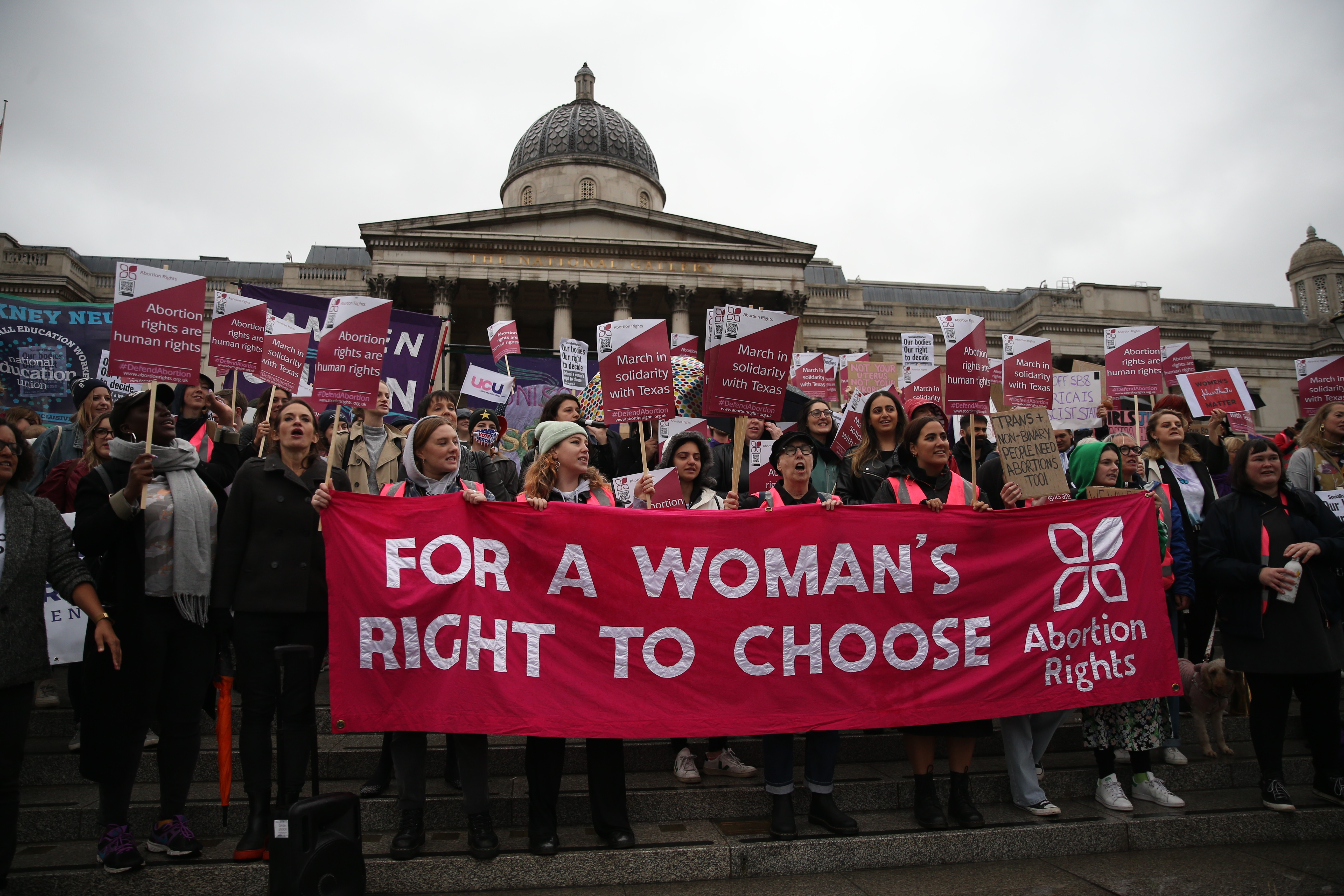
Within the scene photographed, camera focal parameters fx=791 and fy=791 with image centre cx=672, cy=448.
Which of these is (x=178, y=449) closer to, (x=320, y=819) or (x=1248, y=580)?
(x=320, y=819)

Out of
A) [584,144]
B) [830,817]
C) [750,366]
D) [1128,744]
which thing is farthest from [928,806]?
[584,144]

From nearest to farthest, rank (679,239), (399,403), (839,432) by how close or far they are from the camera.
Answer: (839,432) < (399,403) < (679,239)

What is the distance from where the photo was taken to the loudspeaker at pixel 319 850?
3381 mm

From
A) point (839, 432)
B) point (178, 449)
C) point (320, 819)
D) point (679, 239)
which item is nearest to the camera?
point (320, 819)

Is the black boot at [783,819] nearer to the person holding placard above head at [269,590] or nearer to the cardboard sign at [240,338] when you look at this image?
the person holding placard above head at [269,590]

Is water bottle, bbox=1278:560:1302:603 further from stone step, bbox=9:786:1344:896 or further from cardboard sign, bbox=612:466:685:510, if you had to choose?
cardboard sign, bbox=612:466:685:510

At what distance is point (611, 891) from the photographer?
13.1 ft

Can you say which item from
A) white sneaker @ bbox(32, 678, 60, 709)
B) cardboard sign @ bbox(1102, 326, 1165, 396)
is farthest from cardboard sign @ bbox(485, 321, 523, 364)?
cardboard sign @ bbox(1102, 326, 1165, 396)

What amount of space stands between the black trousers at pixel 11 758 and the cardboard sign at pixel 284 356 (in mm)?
4114

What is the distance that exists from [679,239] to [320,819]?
35566 mm

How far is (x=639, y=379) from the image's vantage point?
20.1 ft

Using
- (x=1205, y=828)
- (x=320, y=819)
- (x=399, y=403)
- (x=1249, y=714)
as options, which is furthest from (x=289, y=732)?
(x=399, y=403)

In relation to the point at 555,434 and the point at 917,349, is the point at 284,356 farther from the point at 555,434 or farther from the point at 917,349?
Answer: the point at 917,349

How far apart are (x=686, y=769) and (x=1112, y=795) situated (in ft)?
8.53
